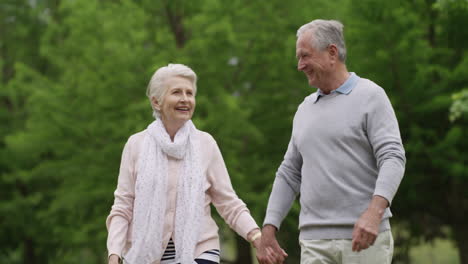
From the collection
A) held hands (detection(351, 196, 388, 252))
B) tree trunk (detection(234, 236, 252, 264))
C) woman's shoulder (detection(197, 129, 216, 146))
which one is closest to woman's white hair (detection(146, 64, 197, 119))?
woman's shoulder (detection(197, 129, 216, 146))

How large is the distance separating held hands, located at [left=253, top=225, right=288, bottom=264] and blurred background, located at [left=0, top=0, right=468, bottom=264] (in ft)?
35.1

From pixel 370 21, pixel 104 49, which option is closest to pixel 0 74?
pixel 104 49

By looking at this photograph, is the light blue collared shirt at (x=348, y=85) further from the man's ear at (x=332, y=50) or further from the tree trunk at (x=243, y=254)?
the tree trunk at (x=243, y=254)

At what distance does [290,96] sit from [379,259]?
13.7m

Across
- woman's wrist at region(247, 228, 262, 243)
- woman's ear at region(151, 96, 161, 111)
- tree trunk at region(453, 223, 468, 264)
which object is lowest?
tree trunk at region(453, 223, 468, 264)

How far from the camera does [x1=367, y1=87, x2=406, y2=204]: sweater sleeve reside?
12.2 feet

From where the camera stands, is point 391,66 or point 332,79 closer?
point 332,79

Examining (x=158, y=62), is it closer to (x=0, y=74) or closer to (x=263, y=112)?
(x=263, y=112)

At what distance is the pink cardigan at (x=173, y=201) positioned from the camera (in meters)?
4.42

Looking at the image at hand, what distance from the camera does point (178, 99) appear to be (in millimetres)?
4492

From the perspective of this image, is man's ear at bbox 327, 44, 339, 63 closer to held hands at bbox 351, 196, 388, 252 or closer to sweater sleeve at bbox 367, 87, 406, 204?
sweater sleeve at bbox 367, 87, 406, 204

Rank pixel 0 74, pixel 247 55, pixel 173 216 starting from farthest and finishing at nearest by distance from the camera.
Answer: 1. pixel 0 74
2. pixel 247 55
3. pixel 173 216

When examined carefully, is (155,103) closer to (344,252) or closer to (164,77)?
(164,77)

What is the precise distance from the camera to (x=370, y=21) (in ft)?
51.4
